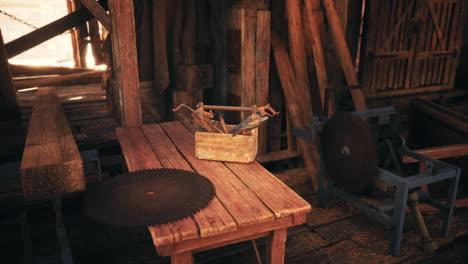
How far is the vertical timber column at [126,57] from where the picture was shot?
3762 mm

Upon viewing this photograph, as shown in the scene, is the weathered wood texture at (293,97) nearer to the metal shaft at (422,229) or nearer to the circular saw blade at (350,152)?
the circular saw blade at (350,152)

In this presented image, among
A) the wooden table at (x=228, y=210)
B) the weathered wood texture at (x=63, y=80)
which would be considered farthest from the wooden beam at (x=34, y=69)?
the wooden table at (x=228, y=210)

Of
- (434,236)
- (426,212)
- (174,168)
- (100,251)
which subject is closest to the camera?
(174,168)

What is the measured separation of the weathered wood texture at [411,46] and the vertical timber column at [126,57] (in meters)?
4.08

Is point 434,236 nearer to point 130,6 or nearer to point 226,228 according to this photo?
point 226,228

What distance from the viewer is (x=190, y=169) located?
290 cm

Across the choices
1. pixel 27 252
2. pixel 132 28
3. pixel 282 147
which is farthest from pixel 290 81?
pixel 27 252

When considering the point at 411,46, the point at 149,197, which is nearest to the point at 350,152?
the point at 149,197

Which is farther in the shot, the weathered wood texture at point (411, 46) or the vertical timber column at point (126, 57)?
the weathered wood texture at point (411, 46)

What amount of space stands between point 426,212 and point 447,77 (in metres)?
4.03

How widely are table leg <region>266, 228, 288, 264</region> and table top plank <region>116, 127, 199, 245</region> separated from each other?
60cm

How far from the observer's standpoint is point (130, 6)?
3.78 metres

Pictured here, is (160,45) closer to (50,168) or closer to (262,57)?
(262,57)

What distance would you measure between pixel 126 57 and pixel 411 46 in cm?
521
